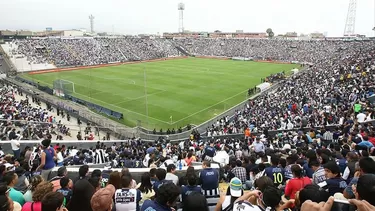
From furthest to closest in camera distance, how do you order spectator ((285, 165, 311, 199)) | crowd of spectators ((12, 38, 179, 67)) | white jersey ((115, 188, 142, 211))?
crowd of spectators ((12, 38, 179, 67)) < spectator ((285, 165, 311, 199)) < white jersey ((115, 188, 142, 211))

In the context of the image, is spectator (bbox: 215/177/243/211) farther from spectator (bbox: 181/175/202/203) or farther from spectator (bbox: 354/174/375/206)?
spectator (bbox: 354/174/375/206)

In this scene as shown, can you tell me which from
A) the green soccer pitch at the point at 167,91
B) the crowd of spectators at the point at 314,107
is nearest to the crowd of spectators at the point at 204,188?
the crowd of spectators at the point at 314,107

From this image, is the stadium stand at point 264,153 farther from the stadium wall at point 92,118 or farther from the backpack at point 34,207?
the stadium wall at point 92,118

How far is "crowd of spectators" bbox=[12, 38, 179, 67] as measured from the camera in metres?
65.6

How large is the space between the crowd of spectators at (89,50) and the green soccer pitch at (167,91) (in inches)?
515

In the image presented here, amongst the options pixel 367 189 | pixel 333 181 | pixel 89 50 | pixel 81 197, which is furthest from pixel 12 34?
pixel 367 189

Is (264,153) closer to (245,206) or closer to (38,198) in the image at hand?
(245,206)

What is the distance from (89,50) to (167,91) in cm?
4552

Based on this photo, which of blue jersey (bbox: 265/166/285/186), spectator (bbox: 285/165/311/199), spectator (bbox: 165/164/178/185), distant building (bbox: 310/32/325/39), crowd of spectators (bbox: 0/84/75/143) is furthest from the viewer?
distant building (bbox: 310/32/325/39)

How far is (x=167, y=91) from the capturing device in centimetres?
3928

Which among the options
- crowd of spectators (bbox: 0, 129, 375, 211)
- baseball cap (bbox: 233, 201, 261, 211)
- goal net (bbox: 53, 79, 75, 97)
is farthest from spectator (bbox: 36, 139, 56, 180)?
goal net (bbox: 53, 79, 75, 97)

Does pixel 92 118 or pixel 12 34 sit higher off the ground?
pixel 12 34

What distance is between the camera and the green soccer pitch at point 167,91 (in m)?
28.9

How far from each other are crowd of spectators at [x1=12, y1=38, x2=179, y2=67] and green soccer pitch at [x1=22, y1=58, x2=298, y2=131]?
1308 cm
